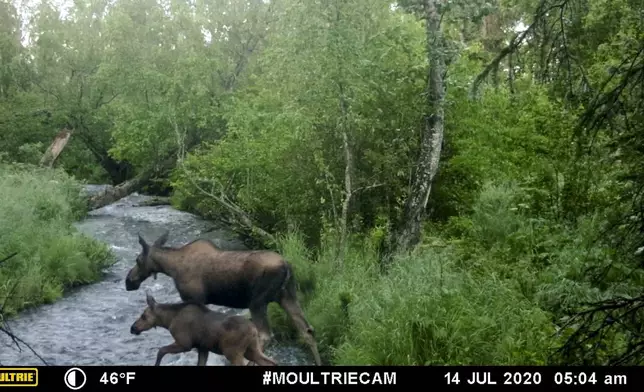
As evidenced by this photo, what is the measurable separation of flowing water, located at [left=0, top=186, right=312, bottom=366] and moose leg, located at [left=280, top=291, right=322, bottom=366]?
0.12m

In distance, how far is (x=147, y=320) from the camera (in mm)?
4059

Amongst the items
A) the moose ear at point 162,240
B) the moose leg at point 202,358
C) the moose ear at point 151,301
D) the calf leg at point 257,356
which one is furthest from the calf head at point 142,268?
the calf leg at point 257,356

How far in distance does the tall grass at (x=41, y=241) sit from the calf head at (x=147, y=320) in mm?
896

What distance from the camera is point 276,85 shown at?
646 cm

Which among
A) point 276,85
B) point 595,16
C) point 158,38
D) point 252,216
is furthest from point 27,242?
point 595,16

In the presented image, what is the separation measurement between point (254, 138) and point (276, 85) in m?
0.67

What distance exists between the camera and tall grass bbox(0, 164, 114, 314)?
4797 millimetres

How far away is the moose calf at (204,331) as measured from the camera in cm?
389
